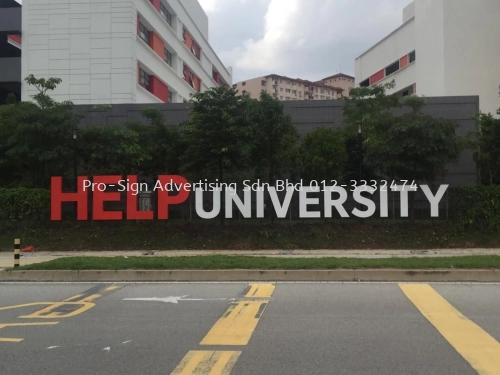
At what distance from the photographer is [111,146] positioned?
73.0 feet

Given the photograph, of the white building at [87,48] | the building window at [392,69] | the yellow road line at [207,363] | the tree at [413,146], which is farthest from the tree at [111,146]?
the building window at [392,69]

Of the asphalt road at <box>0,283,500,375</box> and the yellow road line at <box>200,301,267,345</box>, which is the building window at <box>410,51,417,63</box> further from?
the yellow road line at <box>200,301,267,345</box>

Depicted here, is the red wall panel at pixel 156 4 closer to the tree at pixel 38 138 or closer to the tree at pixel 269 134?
the tree at pixel 38 138

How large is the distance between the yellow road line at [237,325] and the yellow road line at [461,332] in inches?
110

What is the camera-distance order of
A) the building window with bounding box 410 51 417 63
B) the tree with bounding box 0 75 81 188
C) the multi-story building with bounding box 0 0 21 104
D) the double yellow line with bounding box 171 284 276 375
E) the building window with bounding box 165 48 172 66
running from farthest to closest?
1. the building window with bounding box 410 51 417 63
2. the building window with bounding box 165 48 172 66
3. the multi-story building with bounding box 0 0 21 104
4. the tree with bounding box 0 75 81 188
5. the double yellow line with bounding box 171 284 276 375

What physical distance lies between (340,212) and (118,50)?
21240 mm

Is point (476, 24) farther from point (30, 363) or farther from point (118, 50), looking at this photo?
point (30, 363)

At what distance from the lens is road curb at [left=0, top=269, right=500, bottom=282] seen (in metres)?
11.7

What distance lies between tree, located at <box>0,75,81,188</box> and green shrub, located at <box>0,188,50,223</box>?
4.57ft

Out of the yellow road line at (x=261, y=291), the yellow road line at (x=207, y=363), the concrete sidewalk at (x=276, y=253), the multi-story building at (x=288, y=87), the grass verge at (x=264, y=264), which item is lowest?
A: the concrete sidewalk at (x=276, y=253)

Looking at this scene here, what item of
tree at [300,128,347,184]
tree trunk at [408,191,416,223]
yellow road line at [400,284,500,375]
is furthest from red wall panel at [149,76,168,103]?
yellow road line at [400,284,500,375]

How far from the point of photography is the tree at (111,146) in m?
21.8

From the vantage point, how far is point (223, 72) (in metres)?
70.2

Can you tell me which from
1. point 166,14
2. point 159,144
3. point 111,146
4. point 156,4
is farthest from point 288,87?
point 111,146
